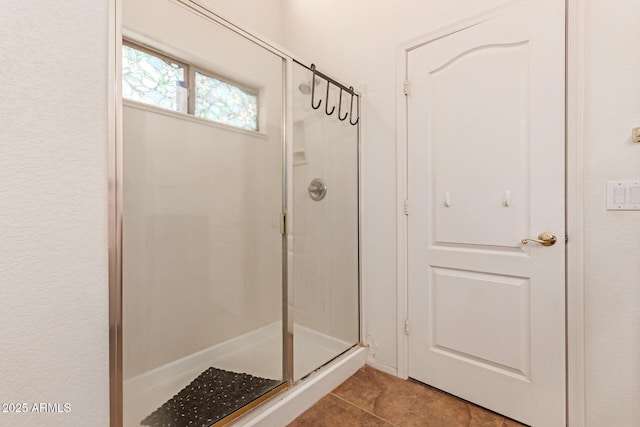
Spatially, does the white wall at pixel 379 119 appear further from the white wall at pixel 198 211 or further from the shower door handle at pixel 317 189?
the white wall at pixel 198 211

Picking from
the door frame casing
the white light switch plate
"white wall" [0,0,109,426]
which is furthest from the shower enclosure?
the white light switch plate

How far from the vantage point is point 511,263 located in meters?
1.44

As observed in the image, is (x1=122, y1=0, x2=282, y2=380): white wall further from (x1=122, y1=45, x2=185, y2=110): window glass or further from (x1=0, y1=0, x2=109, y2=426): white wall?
(x1=0, y1=0, x2=109, y2=426): white wall

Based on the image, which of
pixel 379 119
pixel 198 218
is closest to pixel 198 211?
pixel 198 218

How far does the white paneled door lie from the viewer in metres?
1.34

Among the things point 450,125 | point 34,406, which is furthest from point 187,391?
point 450,125

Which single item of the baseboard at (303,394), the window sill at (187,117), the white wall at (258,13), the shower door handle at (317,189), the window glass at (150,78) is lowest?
the baseboard at (303,394)

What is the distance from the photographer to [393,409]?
4.99 feet

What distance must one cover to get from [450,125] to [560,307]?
1032 millimetres

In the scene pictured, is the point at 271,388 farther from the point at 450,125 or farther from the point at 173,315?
the point at 450,125

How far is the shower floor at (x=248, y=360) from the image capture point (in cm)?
148

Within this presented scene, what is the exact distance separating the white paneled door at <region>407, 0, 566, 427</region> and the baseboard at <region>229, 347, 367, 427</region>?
1.26 ft

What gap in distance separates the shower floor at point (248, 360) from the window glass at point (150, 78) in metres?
1.37

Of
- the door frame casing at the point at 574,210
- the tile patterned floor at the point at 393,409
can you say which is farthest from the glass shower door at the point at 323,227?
the door frame casing at the point at 574,210
